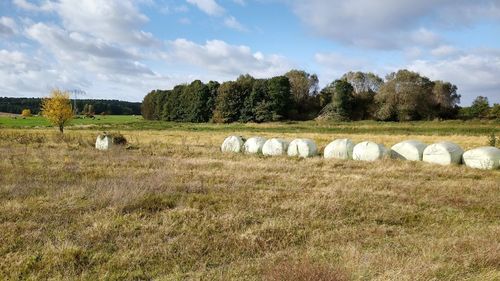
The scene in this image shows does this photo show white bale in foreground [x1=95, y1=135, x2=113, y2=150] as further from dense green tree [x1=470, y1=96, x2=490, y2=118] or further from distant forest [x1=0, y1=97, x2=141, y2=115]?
distant forest [x1=0, y1=97, x2=141, y2=115]

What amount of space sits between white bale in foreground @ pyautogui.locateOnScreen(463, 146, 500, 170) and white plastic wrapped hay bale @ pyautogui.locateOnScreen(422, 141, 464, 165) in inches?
23.6

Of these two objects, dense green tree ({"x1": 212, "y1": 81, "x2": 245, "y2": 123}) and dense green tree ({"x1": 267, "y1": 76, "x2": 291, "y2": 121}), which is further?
dense green tree ({"x1": 212, "y1": 81, "x2": 245, "y2": 123})

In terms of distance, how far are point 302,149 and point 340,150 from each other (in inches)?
89.9

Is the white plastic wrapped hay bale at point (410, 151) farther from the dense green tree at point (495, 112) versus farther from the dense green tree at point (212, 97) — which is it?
the dense green tree at point (212, 97)

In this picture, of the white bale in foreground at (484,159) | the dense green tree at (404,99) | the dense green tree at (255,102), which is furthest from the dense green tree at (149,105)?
the white bale in foreground at (484,159)

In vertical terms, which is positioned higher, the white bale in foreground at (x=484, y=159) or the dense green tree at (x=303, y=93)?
the dense green tree at (x=303, y=93)

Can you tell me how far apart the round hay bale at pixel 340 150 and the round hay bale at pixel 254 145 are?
4.73 meters

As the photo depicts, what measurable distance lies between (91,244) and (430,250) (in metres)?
6.10

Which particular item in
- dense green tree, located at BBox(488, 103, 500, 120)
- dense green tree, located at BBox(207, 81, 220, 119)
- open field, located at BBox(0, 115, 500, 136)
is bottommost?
open field, located at BBox(0, 115, 500, 136)

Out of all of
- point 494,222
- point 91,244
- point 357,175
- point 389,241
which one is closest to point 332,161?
point 357,175

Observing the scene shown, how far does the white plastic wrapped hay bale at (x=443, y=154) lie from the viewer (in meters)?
21.4

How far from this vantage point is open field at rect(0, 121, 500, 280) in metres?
6.68

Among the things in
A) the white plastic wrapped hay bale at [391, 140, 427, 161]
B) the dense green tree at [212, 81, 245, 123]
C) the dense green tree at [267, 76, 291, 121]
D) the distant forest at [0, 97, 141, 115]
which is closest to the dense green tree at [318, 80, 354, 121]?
the dense green tree at [267, 76, 291, 121]

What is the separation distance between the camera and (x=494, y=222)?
10227 millimetres
